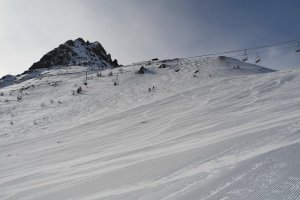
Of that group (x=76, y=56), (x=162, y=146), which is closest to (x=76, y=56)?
(x=76, y=56)

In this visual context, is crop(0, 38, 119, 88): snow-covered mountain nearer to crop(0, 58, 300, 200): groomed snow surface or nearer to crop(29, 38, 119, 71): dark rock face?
crop(29, 38, 119, 71): dark rock face

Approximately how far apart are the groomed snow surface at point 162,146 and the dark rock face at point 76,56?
37058 mm

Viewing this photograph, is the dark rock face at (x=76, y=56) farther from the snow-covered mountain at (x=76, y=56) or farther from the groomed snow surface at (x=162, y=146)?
the groomed snow surface at (x=162, y=146)

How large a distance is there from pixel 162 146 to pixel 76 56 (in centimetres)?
4817

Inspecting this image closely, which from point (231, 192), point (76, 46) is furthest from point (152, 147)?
point (76, 46)

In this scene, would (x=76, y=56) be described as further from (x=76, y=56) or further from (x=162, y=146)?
(x=162, y=146)

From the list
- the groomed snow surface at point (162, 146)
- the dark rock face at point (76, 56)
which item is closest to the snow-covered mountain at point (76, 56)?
the dark rock face at point (76, 56)

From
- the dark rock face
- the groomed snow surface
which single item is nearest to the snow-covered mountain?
the dark rock face

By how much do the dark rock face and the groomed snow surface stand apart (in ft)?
122

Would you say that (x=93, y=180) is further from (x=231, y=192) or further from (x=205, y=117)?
(x=205, y=117)

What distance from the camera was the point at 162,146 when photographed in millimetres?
4398

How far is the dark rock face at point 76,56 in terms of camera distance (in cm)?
4831

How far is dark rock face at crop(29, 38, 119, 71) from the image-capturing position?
48312 mm

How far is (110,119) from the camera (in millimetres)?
8523
